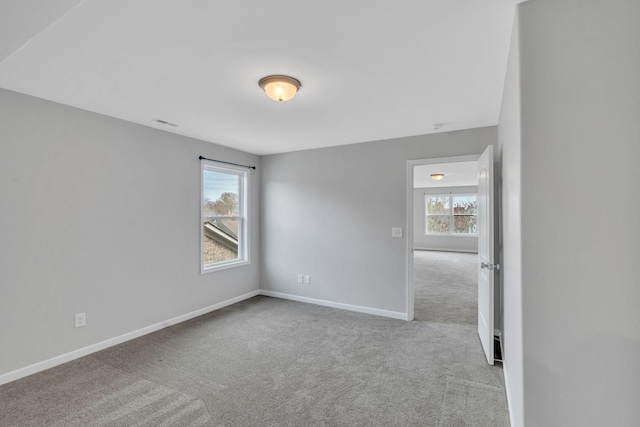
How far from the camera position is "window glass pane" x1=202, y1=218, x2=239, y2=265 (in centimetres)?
451

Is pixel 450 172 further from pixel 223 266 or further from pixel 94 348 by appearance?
pixel 94 348

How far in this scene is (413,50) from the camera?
1.93 m

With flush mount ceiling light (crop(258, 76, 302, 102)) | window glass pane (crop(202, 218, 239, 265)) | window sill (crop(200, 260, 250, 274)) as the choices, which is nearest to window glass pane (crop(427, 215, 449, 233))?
window sill (crop(200, 260, 250, 274))

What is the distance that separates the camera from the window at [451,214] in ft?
35.4

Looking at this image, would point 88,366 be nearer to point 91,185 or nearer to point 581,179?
point 91,185

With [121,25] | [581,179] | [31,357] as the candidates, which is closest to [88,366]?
[31,357]

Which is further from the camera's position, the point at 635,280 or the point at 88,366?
the point at 88,366

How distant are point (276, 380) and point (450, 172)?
23.2 ft

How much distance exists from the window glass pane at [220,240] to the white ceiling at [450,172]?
375 centimetres

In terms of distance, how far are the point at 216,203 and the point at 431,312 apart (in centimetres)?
347

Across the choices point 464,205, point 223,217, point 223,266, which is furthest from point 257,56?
point 464,205

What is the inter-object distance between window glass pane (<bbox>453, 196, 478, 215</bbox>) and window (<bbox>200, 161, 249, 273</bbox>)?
8.49 m

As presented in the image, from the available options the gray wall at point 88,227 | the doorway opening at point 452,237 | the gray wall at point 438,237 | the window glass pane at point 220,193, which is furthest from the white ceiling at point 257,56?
the gray wall at point 438,237

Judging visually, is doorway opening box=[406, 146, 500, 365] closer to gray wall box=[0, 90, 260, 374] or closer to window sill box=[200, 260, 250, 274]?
window sill box=[200, 260, 250, 274]
